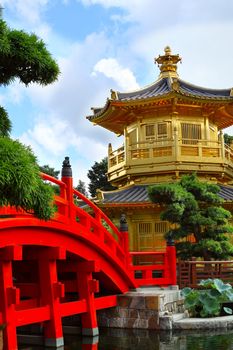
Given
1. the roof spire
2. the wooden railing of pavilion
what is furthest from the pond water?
the roof spire

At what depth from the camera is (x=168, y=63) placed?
23.0 metres

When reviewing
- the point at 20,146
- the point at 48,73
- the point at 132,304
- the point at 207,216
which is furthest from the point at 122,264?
the point at 20,146

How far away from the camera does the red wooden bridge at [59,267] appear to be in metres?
9.63

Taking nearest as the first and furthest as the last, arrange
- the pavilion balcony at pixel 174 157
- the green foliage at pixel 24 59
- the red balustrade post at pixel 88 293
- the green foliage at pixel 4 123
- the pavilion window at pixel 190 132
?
the green foliage at pixel 24 59 < the green foliage at pixel 4 123 < the red balustrade post at pixel 88 293 < the pavilion balcony at pixel 174 157 < the pavilion window at pixel 190 132

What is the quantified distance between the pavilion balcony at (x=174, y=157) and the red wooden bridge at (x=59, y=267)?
6160 mm

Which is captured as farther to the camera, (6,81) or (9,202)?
(6,81)

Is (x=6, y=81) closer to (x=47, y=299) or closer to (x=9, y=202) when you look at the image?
(x=9, y=202)

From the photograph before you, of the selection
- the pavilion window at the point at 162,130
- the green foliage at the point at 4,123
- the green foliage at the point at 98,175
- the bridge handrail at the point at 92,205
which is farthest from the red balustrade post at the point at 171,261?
the green foliage at the point at 98,175

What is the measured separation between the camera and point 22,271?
1343 cm

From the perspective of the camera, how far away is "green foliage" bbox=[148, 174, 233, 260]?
15305 mm

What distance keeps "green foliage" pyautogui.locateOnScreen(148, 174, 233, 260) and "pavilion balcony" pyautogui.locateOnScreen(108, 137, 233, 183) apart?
402 centimetres

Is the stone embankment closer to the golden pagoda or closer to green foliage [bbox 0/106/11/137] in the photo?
the golden pagoda

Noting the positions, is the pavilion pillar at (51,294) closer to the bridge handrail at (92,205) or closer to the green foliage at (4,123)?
the bridge handrail at (92,205)

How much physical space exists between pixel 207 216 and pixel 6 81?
33.0 feet
